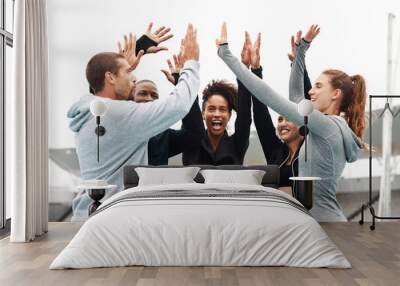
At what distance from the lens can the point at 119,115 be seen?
7.57 meters

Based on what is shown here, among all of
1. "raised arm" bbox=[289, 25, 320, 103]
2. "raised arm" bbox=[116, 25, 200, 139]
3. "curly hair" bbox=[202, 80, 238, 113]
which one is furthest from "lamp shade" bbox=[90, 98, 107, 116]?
"raised arm" bbox=[289, 25, 320, 103]

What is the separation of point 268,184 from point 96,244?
3.22m

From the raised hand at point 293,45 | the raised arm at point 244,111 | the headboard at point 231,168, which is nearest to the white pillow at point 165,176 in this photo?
the headboard at point 231,168

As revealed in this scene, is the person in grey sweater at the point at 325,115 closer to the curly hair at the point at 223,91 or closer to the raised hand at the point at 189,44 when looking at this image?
the curly hair at the point at 223,91

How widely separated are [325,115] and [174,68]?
214 centimetres

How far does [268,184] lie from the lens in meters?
7.33

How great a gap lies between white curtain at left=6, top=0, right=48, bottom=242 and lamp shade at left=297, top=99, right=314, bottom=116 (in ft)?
10.6

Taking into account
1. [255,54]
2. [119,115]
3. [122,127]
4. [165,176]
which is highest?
[255,54]

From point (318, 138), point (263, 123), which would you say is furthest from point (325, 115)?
point (263, 123)

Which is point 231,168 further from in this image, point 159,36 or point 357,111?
point 159,36

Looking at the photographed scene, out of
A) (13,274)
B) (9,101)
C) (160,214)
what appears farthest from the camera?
(9,101)

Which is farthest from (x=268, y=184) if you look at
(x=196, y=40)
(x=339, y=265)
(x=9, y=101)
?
(x=9, y=101)

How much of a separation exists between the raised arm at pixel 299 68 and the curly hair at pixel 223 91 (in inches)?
30.3

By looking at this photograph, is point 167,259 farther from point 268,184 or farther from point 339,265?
point 268,184
